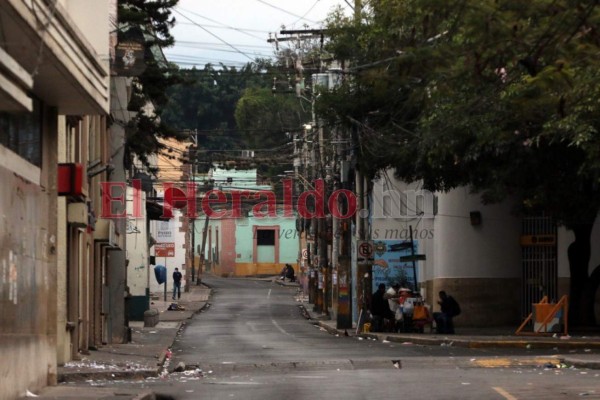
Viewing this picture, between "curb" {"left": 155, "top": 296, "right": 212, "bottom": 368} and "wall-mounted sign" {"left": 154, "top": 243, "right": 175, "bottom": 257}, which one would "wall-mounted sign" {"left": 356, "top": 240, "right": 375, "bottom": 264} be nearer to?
"curb" {"left": 155, "top": 296, "right": 212, "bottom": 368}

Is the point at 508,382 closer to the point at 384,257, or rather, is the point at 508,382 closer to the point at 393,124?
the point at 393,124

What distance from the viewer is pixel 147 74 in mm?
40281

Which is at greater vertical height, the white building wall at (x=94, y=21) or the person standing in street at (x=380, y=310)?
the white building wall at (x=94, y=21)

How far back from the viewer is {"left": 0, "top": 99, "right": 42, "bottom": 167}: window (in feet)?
55.2

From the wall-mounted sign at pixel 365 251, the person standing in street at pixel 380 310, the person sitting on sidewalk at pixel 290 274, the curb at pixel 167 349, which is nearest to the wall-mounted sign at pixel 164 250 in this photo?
the curb at pixel 167 349

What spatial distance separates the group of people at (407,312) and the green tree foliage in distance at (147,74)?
8452 millimetres

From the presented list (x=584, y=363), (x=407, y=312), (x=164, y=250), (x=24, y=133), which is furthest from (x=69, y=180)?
(x=164, y=250)

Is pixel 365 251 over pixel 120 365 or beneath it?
over

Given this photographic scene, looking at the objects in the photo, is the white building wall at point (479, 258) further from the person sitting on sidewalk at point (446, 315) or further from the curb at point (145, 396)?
the curb at point (145, 396)

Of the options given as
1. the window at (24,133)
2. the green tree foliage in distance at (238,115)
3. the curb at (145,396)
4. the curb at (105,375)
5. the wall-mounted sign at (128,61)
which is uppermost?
the green tree foliage in distance at (238,115)

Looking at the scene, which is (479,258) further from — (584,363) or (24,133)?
(24,133)

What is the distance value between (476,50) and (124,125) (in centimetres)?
2315

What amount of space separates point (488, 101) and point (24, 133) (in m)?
6.52

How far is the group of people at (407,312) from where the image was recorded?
3797 centimetres
